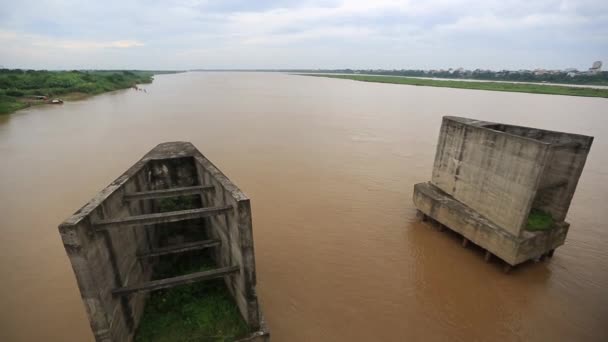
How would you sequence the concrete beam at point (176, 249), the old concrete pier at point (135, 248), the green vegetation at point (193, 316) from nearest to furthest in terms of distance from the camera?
1. the old concrete pier at point (135, 248)
2. the green vegetation at point (193, 316)
3. the concrete beam at point (176, 249)

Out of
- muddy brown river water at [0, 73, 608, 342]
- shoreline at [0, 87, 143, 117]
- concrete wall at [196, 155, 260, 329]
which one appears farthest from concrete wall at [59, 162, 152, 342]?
shoreline at [0, 87, 143, 117]

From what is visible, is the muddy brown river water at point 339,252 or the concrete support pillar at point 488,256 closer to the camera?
the muddy brown river water at point 339,252

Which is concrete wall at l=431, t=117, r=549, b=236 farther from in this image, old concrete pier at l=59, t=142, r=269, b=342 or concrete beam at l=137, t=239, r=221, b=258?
concrete beam at l=137, t=239, r=221, b=258

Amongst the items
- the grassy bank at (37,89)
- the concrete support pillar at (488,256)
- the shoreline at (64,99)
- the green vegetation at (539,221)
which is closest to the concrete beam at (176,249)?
the concrete support pillar at (488,256)

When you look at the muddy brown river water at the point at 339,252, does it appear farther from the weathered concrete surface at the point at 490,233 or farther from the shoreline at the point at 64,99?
the shoreline at the point at 64,99

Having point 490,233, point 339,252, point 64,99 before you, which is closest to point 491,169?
point 490,233

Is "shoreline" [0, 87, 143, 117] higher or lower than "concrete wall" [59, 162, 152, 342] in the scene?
lower

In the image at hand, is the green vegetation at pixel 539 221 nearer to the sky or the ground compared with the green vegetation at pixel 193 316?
nearer to the sky
